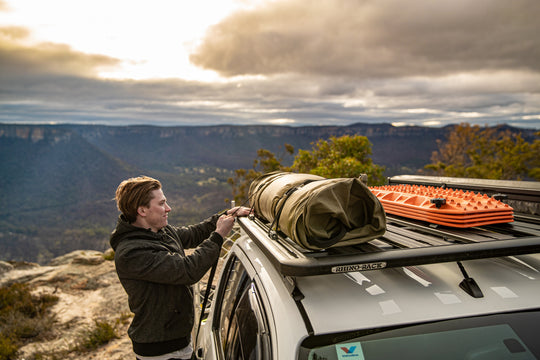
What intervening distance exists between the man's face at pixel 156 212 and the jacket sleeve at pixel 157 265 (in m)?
0.25

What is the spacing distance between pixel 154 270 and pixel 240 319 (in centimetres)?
64

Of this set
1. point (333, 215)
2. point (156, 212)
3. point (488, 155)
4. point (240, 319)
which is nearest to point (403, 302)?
point (333, 215)

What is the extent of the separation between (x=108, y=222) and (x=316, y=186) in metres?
159

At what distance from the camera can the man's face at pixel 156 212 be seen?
2539 mm

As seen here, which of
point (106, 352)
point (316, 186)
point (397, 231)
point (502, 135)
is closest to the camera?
point (316, 186)

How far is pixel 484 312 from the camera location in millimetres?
1360

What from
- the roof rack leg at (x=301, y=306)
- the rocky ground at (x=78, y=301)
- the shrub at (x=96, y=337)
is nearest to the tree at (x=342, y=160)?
the rocky ground at (x=78, y=301)

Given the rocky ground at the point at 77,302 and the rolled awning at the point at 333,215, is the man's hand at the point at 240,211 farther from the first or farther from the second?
the rocky ground at the point at 77,302

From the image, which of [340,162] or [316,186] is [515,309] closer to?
[316,186]

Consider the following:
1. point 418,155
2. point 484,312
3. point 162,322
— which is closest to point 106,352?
point 162,322

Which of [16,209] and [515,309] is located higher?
[515,309]

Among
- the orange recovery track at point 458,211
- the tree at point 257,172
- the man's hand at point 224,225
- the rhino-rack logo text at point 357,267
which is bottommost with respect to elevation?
the tree at point 257,172

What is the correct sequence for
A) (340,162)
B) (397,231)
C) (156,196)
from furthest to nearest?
(340,162), (156,196), (397,231)

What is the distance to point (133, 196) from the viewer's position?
2.49 meters
